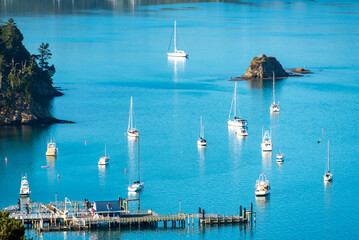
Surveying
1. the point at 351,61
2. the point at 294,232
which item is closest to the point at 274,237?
the point at 294,232

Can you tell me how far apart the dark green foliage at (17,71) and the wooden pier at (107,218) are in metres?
38.4

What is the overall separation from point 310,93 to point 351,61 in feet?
155

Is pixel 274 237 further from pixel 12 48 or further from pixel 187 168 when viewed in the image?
pixel 12 48

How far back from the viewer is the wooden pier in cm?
7231

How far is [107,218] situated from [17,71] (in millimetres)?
51144

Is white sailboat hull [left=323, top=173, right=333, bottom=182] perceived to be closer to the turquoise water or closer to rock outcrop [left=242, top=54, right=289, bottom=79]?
the turquoise water

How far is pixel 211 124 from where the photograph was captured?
4562 inches

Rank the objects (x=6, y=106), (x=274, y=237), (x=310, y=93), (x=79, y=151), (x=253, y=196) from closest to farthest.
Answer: (x=274, y=237) → (x=253, y=196) → (x=79, y=151) → (x=6, y=106) → (x=310, y=93)

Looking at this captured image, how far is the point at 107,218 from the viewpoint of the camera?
72.6 metres

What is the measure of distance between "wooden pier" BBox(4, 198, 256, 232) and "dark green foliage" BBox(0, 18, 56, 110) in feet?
126

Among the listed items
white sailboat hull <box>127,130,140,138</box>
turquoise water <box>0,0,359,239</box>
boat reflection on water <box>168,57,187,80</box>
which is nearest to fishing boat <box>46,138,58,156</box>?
turquoise water <box>0,0,359,239</box>

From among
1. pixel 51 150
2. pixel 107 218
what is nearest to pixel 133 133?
pixel 51 150

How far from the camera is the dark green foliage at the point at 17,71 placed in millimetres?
111062

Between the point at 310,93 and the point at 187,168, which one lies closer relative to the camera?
the point at 187,168
